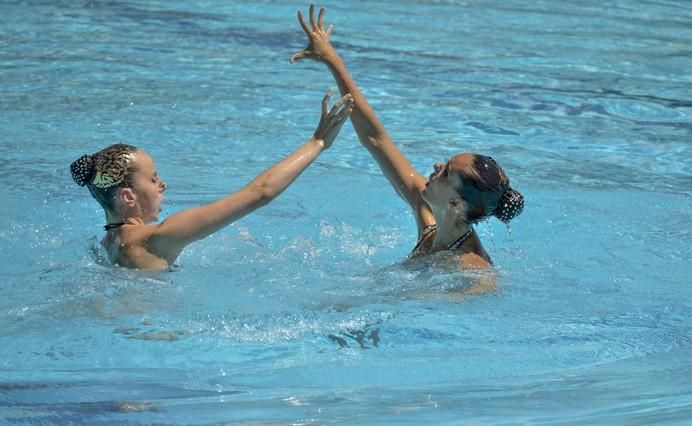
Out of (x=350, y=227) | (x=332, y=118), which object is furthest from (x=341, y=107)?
(x=350, y=227)

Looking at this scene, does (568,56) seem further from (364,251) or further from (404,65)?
(364,251)

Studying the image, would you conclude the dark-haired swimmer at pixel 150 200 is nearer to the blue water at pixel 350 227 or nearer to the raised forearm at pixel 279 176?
the raised forearm at pixel 279 176

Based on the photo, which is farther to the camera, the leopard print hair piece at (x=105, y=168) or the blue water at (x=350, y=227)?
the leopard print hair piece at (x=105, y=168)

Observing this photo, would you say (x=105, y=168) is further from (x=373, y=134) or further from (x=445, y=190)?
(x=445, y=190)

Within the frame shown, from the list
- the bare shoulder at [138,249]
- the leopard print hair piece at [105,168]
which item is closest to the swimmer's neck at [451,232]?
the bare shoulder at [138,249]

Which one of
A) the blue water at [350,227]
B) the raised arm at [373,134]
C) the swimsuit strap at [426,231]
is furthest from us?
the raised arm at [373,134]

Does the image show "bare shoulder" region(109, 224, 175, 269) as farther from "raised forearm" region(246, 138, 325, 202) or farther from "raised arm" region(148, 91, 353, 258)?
"raised forearm" region(246, 138, 325, 202)

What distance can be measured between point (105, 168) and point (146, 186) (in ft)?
0.61

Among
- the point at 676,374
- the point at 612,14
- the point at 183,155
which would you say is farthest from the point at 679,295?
the point at 612,14

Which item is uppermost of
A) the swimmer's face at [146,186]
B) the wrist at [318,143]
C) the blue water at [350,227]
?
→ the wrist at [318,143]

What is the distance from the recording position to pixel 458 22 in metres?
11.7

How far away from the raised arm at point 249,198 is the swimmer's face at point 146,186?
17cm

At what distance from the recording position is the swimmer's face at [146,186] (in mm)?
4707

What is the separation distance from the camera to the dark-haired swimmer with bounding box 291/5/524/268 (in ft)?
15.2
